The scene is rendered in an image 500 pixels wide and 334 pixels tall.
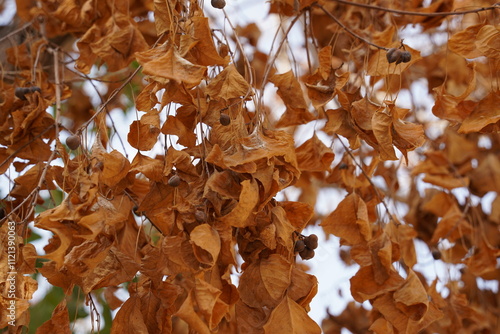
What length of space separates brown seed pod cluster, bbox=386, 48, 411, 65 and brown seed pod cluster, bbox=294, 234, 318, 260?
0.28 metres

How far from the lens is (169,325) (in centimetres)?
83

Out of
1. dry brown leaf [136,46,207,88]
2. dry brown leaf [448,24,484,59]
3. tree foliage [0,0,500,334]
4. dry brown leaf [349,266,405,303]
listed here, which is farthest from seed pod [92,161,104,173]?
dry brown leaf [448,24,484,59]

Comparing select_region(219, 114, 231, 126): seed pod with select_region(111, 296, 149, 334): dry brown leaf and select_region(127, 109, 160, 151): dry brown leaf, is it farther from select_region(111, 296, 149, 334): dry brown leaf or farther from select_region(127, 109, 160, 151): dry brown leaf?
select_region(111, 296, 149, 334): dry brown leaf

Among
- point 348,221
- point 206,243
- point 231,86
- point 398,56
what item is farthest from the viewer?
point 348,221

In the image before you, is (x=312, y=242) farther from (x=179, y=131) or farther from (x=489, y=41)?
(x=489, y=41)

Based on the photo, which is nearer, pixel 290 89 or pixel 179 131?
pixel 179 131

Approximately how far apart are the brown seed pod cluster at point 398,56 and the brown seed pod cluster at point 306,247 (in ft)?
0.91

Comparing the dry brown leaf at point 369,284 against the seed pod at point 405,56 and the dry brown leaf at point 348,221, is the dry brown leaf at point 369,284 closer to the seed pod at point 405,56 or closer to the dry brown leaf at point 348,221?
the dry brown leaf at point 348,221

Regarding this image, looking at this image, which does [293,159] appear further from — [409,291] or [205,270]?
[409,291]

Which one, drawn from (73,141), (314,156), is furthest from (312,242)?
(73,141)

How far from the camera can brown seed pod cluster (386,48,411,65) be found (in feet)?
3.01

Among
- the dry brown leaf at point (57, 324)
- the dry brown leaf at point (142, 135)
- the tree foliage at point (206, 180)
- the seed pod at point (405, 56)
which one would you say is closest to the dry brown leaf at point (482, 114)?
the tree foliage at point (206, 180)

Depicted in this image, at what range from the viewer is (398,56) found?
0.92 m

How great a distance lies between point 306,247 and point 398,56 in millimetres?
300
